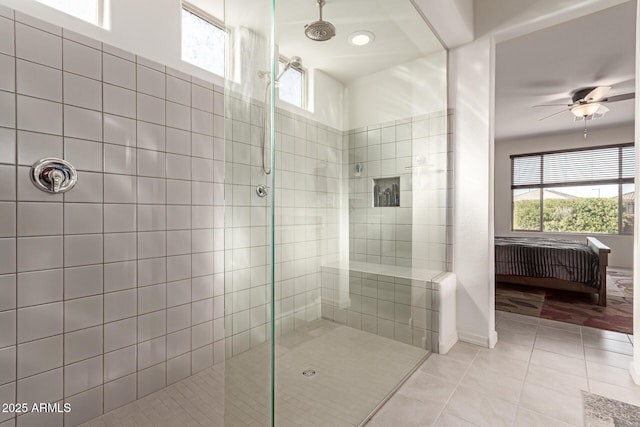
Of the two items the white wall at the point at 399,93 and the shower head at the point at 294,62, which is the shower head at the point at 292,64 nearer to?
the shower head at the point at 294,62

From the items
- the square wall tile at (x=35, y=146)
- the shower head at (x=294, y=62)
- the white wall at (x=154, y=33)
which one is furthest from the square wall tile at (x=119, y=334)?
the shower head at (x=294, y=62)

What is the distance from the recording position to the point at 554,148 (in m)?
6.22

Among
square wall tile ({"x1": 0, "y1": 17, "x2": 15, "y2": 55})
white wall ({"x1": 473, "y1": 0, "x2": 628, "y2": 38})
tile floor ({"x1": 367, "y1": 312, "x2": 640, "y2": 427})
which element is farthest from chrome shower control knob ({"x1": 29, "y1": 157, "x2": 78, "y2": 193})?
white wall ({"x1": 473, "y1": 0, "x2": 628, "y2": 38})

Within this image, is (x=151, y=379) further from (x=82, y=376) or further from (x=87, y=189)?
(x=87, y=189)

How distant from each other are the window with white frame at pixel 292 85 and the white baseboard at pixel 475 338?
7.06 ft

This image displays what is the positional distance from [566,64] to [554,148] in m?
3.60

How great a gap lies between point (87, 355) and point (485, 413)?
2.07 metres

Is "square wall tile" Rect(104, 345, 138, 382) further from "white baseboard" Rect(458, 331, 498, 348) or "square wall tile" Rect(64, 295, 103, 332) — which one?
"white baseboard" Rect(458, 331, 498, 348)

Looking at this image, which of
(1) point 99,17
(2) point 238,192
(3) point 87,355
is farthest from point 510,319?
(1) point 99,17

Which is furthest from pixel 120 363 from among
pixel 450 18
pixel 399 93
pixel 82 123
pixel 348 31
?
pixel 450 18

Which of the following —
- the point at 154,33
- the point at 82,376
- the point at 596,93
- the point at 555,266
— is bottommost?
the point at 82,376

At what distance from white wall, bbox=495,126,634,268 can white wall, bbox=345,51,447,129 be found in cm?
534

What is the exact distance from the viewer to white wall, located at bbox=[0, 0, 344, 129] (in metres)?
1.46

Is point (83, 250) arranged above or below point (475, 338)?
above
